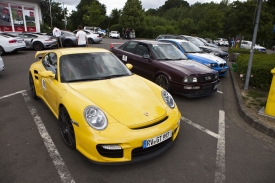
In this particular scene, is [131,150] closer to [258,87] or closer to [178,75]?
[178,75]

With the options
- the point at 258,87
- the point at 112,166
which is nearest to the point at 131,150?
the point at 112,166

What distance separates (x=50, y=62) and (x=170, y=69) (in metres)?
2.87

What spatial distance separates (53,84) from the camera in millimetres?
3273

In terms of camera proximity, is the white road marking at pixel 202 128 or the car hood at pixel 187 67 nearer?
the white road marking at pixel 202 128

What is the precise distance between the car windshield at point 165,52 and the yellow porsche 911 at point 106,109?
2.36 meters

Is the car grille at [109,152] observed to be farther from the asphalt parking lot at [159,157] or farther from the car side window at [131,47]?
the car side window at [131,47]

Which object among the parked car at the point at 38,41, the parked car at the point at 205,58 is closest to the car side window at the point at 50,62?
the parked car at the point at 205,58

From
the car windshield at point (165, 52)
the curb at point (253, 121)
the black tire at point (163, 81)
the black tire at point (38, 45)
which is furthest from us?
the black tire at point (38, 45)

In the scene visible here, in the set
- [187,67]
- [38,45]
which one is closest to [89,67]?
[187,67]

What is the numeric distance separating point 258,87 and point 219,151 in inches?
168

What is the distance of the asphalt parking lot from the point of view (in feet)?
7.96

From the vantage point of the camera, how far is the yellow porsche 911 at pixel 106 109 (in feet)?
7.70

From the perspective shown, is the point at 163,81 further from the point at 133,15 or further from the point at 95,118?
the point at 133,15

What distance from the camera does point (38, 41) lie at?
12695mm
